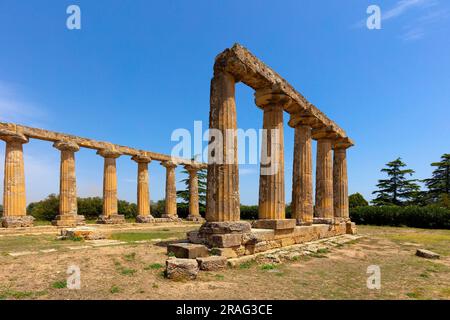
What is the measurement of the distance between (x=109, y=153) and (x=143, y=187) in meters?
4.93

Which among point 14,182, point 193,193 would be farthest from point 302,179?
point 193,193

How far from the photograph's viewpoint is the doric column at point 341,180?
2012cm

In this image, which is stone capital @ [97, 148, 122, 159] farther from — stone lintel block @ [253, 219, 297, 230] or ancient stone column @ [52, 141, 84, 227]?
stone lintel block @ [253, 219, 297, 230]

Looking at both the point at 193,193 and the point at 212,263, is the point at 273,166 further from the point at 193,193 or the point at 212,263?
the point at 193,193

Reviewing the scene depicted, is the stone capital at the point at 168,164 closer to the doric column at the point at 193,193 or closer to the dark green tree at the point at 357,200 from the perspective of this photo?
the doric column at the point at 193,193

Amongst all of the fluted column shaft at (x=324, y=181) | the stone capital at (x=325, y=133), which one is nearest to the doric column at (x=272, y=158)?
the stone capital at (x=325, y=133)

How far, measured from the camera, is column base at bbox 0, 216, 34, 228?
18625 millimetres

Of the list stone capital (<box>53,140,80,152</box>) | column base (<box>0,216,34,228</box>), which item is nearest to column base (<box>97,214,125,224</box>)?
column base (<box>0,216,34,228</box>)

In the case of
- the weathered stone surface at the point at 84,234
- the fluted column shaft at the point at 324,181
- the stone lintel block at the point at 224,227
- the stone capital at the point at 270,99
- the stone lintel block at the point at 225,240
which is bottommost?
the weathered stone surface at the point at 84,234

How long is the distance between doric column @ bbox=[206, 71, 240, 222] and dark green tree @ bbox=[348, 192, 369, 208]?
35559mm

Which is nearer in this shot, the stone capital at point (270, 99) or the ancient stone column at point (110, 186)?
the stone capital at point (270, 99)

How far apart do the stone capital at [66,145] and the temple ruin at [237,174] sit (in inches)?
2.6

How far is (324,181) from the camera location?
17703 millimetres
